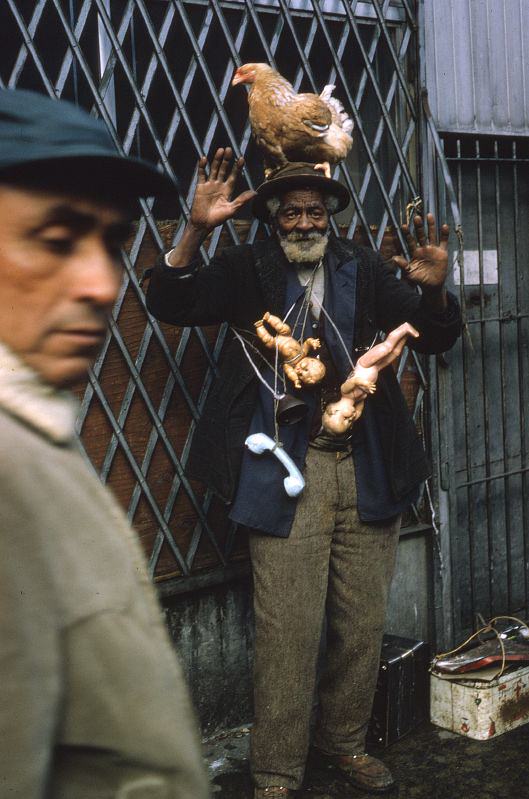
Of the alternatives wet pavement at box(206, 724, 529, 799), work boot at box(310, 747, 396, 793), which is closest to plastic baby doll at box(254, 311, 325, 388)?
work boot at box(310, 747, 396, 793)

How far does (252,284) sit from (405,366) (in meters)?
1.50

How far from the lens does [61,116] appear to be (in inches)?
47.2

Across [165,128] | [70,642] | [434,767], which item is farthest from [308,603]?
[70,642]

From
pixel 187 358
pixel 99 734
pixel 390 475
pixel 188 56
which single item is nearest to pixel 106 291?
pixel 99 734

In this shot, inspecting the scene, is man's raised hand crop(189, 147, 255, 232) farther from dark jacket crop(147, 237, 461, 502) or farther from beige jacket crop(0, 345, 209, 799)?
beige jacket crop(0, 345, 209, 799)

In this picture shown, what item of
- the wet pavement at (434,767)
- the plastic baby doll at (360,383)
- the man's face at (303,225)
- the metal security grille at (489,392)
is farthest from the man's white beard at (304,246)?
the wet pavement at (434,767)

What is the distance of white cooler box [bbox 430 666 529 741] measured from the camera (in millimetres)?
4770

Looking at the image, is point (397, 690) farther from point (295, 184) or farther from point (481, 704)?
point (295, 184)

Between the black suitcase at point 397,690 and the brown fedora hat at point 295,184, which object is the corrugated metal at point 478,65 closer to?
the brown fedora hat at point 295,184

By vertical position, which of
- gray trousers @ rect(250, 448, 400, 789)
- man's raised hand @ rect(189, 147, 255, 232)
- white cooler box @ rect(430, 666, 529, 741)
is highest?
man's raised hand @ rect(189, 147, 255, 232)

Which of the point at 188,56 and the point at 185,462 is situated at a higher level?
the point at 188,56

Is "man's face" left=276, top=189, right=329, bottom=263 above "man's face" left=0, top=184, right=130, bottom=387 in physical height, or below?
above

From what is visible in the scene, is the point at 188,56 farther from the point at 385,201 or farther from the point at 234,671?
the point at 234,671

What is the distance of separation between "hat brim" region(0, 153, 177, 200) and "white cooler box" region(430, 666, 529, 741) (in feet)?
13.3
